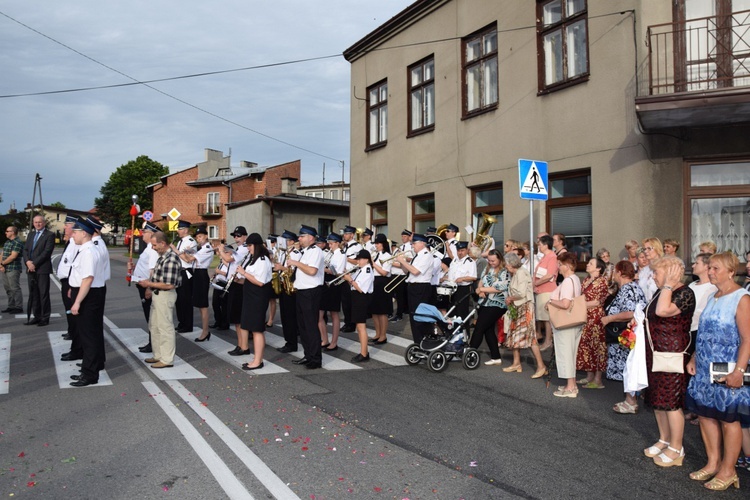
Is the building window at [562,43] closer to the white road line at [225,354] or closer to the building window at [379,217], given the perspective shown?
the building window at [379,217]

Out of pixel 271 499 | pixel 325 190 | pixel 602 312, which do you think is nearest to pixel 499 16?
pixel 602 312

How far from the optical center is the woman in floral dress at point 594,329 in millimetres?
7414

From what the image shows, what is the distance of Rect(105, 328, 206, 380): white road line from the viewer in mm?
7930

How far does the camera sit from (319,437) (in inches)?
215

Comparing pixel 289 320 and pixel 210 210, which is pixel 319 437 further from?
pixel 210 210

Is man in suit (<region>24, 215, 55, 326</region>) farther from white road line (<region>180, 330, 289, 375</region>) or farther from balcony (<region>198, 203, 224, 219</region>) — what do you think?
balcony (<region>198, 203, 224, 219</region>)

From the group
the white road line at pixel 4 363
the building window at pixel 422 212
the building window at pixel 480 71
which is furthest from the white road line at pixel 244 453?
A: the building window at pixel 422 212

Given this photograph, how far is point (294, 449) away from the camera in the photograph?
5125 millimetres

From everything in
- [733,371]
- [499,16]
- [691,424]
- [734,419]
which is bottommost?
[691,424]

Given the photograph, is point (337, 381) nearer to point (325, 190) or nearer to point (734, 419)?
point (734, 419)

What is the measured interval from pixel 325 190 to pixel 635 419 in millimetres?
77399

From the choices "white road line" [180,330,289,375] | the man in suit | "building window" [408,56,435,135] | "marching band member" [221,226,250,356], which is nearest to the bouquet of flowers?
"white road line" [180,330,289,375]

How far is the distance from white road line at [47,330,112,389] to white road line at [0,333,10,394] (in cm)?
56

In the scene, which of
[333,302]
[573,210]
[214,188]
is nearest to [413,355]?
[333,302]
